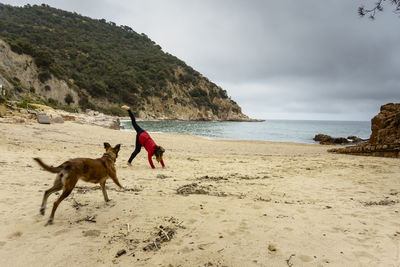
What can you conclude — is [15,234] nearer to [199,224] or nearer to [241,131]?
[199,224]

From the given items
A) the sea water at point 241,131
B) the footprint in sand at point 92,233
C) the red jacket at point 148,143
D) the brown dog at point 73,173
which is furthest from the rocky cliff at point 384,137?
the footprint in sand at point 92,233

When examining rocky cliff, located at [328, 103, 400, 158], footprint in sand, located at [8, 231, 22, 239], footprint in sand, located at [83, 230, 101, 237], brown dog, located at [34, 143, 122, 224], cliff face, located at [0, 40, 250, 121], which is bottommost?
footprint in sand, located at [8, 231, 22, 239]

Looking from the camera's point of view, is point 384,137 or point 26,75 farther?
point 26,75

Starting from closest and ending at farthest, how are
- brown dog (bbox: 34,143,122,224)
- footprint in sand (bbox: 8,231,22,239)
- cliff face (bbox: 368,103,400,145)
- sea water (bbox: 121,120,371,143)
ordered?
1. footprint in sand (bbox: 8,231,22,239)
2. brown dog (bbox: 34,143,122,224)
3. cliff face (bbox: 368,103,400,145)
4. sea water (bbox: 121,120,371,143)

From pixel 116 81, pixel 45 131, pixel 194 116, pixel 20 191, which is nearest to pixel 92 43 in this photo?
pixel 116 81

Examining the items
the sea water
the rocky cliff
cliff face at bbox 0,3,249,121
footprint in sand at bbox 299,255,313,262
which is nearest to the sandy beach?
footprint in sand at bbox 299,255,313,262

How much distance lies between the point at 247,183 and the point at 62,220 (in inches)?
173

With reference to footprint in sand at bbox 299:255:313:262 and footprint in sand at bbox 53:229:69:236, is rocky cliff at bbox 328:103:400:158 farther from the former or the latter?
footprint in sand at bbox 53:229:69:236

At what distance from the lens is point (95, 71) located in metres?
65.4

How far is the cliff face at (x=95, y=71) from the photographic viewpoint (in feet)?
143

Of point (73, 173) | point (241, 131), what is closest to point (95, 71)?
point (241, 131)

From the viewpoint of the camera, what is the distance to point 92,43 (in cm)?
7644

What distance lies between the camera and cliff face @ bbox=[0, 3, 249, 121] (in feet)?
143

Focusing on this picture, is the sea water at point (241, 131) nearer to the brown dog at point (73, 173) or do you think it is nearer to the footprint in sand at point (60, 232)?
the brown dog at point (73, 173)
